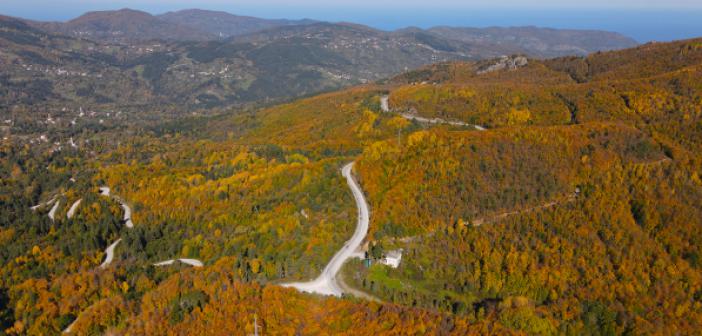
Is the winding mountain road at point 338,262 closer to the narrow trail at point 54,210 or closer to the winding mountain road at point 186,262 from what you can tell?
the winding mountain road at point 186,262

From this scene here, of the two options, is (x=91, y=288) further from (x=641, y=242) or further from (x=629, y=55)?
(x=629, y=55)

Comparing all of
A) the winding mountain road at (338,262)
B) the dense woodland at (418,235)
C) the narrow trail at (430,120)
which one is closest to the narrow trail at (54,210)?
the dense woodland at (418,235)

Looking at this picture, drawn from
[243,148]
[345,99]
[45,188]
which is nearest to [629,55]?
[345,99]

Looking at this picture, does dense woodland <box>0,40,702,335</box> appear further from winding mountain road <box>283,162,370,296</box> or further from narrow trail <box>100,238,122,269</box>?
winding mountain road <box>283,162,370,296</box>

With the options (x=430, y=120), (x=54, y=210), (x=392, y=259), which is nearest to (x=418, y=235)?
(x=392, y=259)

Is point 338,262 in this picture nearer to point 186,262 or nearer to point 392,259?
point 392,259

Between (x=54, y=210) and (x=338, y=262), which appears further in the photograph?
(x=54, y=210)
